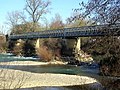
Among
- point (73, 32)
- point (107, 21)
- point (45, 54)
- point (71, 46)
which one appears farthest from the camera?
point (71, 46)

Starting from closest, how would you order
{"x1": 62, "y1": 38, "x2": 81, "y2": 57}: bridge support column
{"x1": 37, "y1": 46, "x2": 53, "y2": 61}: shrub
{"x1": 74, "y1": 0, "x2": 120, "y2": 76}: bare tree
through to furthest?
{"x1": 74, "y1": 0, "x2": 120, "y2": 76}: bare tree
{"x1": 37, "y1": 46, "x2": 53, "y2": 61}: shrub
{"x1": 62, "y1": 38, "x2": 81, "y2": 57}: bridge support column

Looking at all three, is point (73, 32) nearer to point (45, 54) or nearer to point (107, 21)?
point (45, 54)

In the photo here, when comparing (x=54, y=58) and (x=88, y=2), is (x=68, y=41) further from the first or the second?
(x=88, y=2)

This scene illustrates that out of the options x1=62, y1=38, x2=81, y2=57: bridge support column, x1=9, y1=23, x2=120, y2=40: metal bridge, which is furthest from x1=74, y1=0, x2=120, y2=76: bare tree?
x1=62, y1=38, x2=81, y2=57: bridge support column

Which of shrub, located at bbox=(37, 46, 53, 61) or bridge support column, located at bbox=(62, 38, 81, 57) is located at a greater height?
bridge support column, located at bbox=(62, 38, 81, 57)

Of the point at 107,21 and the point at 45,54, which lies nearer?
the point at 107,21

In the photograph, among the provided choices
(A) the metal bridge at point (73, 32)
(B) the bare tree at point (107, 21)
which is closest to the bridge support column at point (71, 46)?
(A) the metal bridge at point (73, 32)

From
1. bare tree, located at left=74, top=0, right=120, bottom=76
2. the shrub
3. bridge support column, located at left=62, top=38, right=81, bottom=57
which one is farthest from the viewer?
bridge support column, located at left=62, top=38, right=81, bottom=57

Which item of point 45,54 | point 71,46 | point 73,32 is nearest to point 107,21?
point 45,54

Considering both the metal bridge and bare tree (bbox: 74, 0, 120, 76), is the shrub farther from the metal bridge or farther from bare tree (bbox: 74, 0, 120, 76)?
bare tree (bbox: 74, 0, 120, 76)

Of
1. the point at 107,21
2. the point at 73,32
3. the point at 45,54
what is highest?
the point at 73,32

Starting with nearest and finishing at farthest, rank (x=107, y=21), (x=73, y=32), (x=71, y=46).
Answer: (x=107, y=21) → (x=73, y=32) → (x=71, y=46)

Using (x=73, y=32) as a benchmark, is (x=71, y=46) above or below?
below

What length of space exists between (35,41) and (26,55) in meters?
6.61
